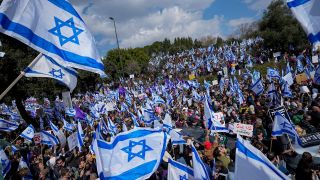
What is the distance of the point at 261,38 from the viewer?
4534 cm

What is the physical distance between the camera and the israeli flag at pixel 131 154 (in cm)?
718

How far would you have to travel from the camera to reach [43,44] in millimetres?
5387

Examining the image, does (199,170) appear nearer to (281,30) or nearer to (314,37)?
(314,37)

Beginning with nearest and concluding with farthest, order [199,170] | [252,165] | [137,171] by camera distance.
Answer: [252,165]
[199,170]
[137,171]

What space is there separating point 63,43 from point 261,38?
140ft

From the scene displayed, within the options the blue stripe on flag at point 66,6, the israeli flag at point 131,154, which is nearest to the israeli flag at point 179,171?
the israeli flag at point 131,154

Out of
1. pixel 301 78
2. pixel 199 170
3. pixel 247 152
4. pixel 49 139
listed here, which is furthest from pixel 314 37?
pixel 301 78

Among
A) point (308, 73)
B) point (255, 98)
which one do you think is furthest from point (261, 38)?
point (255, 98)

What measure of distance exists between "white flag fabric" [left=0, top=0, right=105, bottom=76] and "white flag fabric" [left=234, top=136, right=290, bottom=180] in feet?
7.96

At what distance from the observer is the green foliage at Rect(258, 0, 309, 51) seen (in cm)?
4091

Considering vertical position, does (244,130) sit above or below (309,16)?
below

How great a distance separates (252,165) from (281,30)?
39.8 metres

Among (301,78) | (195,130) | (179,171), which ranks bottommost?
(195,130)

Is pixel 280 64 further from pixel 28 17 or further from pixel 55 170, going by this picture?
pixel 28 17
